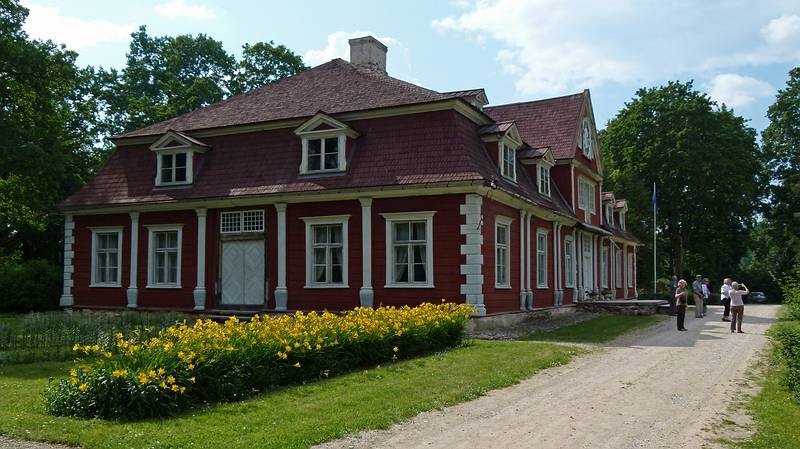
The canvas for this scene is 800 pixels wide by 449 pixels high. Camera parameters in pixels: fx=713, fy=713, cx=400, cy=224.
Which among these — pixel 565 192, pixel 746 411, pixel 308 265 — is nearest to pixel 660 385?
pixel 746 411

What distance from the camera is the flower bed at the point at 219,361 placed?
333 inches

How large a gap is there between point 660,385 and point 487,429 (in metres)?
4.45

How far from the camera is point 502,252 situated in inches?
835

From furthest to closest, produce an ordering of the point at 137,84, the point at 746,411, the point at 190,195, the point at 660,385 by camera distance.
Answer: the point at 137,84 < the point at 190,195 < the point at 660,385 < the point at 746,411

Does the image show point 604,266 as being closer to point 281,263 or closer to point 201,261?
point 281,263

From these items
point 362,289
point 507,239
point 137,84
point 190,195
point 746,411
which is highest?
point 137,84

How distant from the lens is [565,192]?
92.7ft

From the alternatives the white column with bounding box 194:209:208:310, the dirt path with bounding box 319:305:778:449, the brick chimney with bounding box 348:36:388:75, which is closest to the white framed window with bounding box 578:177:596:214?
the brick chimney with bounding box 348:36:388:75

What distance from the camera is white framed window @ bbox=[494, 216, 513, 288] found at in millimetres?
20578

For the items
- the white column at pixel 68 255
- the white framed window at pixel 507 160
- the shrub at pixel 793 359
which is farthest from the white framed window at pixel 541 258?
the white column at pixel 68 255

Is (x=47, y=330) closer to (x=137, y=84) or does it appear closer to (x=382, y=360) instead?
(x=382, y=360)

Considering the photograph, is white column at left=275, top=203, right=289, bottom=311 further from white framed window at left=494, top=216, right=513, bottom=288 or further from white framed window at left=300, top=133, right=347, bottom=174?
white framed window at left=494, top=216, right=513, bottom=288

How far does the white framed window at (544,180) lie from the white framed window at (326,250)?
8.15 m

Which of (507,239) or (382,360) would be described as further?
(507,239)
